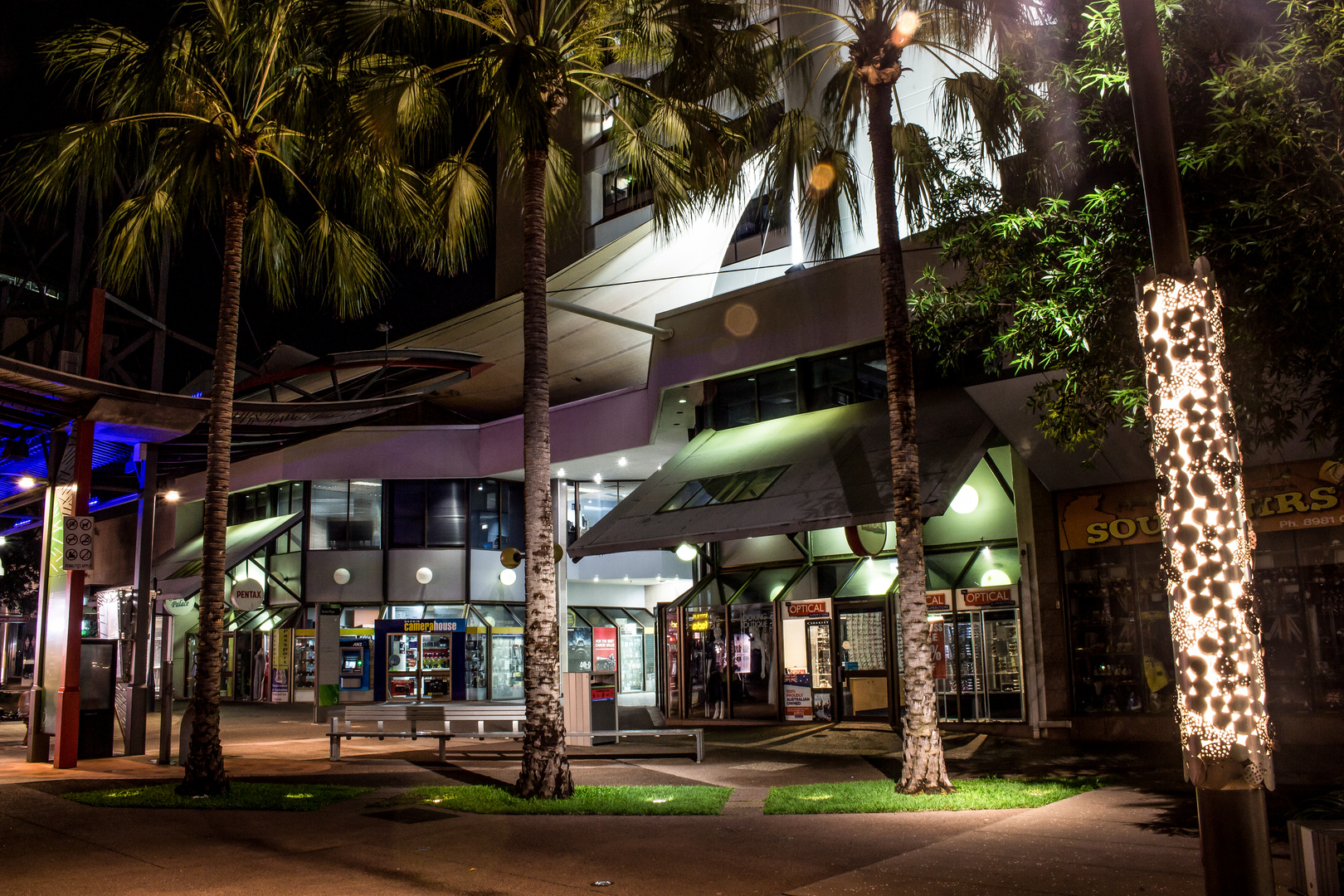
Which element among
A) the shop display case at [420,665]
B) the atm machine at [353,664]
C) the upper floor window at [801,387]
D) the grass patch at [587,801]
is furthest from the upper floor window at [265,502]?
the grass patch at [587,801]

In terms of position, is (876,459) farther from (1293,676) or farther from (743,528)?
(1293,676)

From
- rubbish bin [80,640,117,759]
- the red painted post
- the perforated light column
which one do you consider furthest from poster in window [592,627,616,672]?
the perforated light column

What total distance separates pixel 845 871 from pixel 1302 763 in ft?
29.0

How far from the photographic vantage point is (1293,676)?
1512 cm

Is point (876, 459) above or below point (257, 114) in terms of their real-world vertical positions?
below

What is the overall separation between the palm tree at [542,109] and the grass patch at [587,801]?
15.5 inches

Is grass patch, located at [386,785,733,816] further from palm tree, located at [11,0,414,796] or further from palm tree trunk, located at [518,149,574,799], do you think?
palm tree, located at [11,0,414,796]

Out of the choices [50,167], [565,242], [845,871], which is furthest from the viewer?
[565,242]

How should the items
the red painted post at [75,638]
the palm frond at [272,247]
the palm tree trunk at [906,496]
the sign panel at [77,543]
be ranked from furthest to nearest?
the sign panel at [77,543], the red painted post at [75,638], the palm frond at [272,247], the palm tree trunk at [906,496]

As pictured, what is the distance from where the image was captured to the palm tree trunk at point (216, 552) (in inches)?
465

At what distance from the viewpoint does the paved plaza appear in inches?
287

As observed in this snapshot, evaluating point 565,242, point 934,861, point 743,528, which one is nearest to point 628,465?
point 565,242

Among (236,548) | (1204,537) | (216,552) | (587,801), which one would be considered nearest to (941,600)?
(587,801)

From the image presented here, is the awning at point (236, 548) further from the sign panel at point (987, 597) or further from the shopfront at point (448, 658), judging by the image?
the sign panel at point (987, 597)
